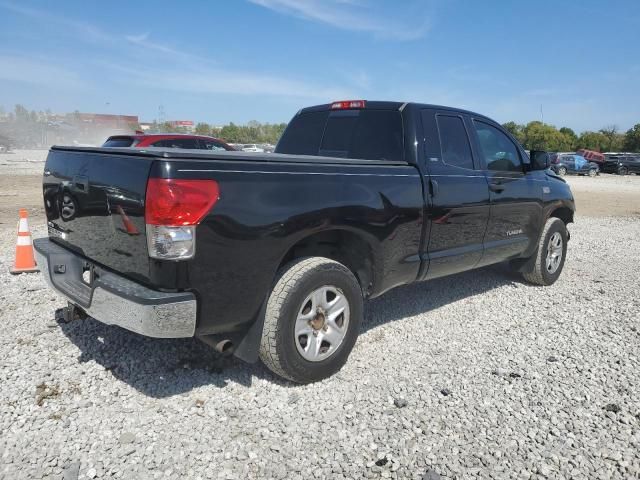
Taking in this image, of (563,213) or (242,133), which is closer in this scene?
(563,213)

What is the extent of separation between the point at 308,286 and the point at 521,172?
3.17 meters

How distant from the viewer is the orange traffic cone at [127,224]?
8.47 ft

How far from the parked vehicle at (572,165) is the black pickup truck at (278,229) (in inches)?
1241

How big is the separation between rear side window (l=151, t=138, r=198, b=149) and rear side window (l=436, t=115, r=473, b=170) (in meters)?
7.99

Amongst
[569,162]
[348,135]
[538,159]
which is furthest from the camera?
[569,162]

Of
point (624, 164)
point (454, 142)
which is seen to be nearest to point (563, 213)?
point (454, 142)

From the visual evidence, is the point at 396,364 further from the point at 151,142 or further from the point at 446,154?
the point at 151,142

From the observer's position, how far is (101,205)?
2834 mm

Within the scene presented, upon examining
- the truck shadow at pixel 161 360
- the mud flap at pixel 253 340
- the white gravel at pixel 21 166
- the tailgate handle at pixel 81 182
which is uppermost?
the tailgate handle at pixel 81 182

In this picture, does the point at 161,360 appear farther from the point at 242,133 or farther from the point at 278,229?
the point at 242,133

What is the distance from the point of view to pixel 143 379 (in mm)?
3256

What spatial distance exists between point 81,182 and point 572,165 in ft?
115

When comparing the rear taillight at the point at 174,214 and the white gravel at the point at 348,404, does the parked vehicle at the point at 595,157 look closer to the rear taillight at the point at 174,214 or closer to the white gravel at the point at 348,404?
the white gravel at the point at 348,404

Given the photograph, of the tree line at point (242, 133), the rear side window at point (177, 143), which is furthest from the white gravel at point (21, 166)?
the tree line at point (242, 133)
